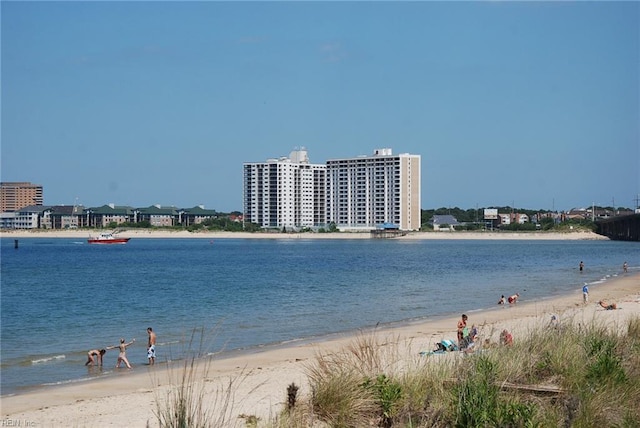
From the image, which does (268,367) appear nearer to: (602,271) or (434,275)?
(434,275)

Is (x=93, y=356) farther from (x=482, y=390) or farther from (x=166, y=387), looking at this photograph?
(x=482, y=390)

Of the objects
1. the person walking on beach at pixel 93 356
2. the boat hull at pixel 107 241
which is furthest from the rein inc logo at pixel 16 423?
the boat hull at pixel 107 241

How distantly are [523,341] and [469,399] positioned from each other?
3.61 metres

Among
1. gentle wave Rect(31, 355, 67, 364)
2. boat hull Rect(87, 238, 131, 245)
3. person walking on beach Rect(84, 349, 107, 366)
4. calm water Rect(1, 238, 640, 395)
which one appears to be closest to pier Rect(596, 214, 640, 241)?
calm water Rect(1, 238, 640, 395)

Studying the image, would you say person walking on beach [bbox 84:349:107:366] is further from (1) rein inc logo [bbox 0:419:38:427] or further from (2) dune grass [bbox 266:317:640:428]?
(2) dune grass [bbox 266:317:640:428]

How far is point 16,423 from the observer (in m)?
12.6

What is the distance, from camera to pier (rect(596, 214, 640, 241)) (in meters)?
164

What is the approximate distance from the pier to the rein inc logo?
158714mm

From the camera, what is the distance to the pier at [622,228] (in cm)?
16405

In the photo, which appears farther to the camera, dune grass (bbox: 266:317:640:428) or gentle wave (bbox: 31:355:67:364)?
gentle wave (bbox: 31:355:67:364)

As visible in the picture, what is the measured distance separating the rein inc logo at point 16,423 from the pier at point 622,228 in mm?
158714

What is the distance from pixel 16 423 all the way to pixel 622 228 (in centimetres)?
18287

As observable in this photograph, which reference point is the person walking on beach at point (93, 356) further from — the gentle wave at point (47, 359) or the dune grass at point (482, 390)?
the dune grass at point (482, 390)

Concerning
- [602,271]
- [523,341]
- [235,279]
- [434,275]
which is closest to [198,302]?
[235,279]
